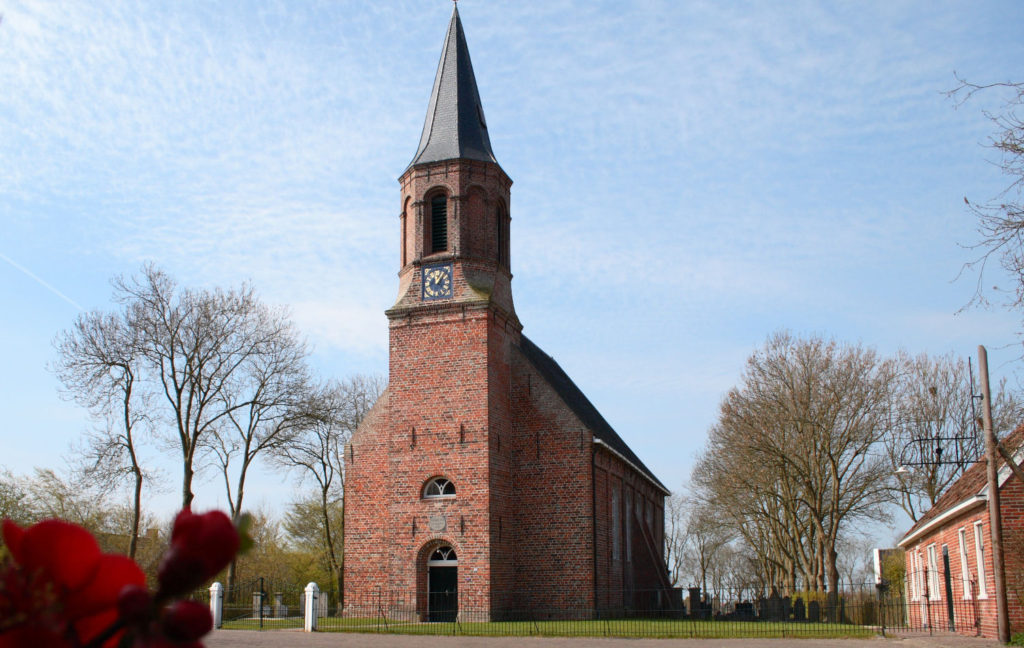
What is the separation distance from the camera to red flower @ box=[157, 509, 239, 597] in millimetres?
1103

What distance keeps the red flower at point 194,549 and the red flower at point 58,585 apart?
0.07 meters

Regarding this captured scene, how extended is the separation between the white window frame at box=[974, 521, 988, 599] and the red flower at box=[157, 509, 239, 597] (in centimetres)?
2213

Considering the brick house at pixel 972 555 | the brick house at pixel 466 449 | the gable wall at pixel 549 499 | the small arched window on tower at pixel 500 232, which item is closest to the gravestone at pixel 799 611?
the brick house at pixel 972 555

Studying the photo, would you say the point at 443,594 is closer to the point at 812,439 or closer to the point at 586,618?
the point at 586,618

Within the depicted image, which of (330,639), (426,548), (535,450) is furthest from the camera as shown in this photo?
(535,450)

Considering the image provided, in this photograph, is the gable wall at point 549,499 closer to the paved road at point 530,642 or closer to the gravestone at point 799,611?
the paved road at point 530,642

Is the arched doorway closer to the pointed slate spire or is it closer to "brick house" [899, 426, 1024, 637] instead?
the pointed slate spire

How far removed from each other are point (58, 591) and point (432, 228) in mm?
28909

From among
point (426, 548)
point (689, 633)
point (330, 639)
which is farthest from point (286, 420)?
point (689, 633)

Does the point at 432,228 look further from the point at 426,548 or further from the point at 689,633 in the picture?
the point at 689,633

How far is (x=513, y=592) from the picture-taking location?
1102 inches

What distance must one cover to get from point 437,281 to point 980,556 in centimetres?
1687

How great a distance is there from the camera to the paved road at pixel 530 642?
1841cm

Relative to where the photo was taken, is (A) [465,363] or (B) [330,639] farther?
(A) [465,363]
